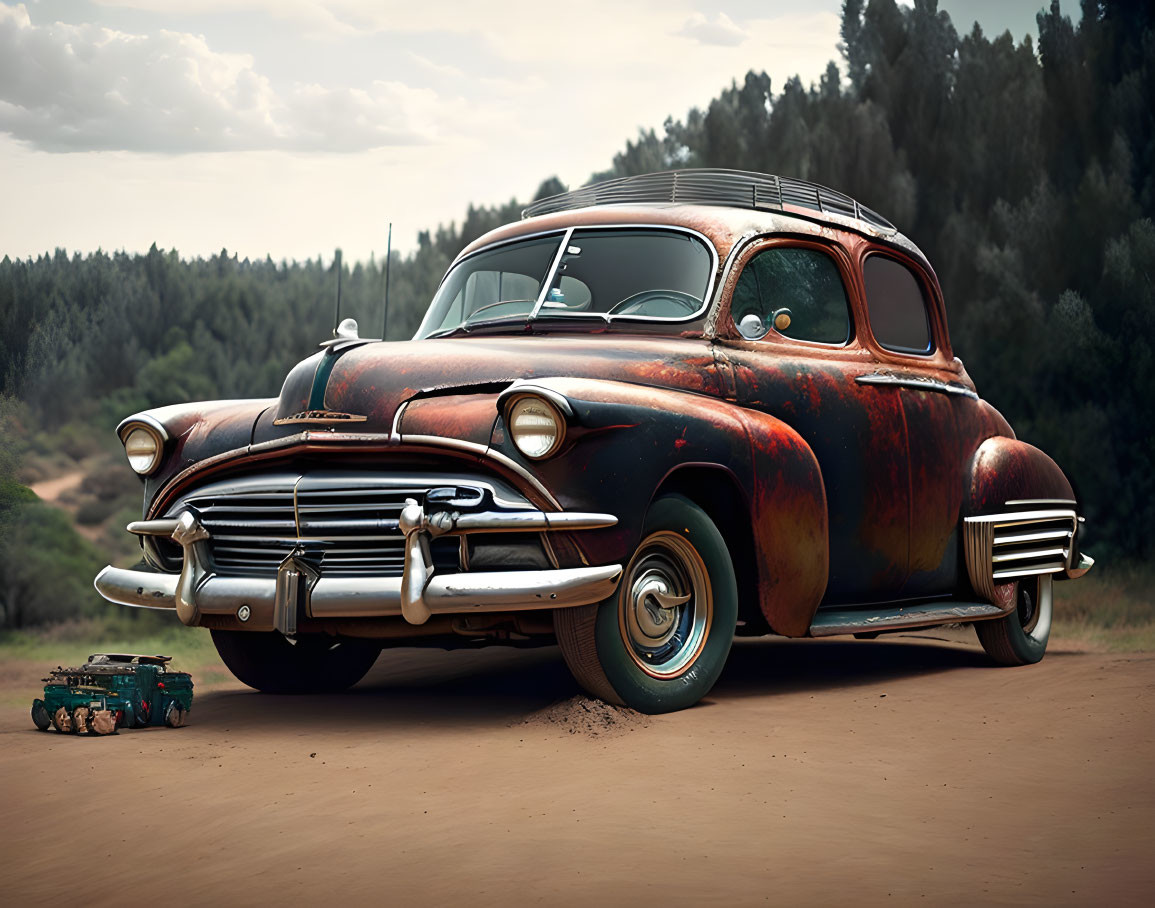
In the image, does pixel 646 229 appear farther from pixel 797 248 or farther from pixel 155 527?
pixel 155 527

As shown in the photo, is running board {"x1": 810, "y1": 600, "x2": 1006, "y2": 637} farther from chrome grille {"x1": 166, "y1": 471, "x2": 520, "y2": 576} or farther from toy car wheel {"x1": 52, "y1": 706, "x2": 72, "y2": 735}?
toy car wheel {"x1": 52, "y1": 706, "x2": 72, "y2": 735}

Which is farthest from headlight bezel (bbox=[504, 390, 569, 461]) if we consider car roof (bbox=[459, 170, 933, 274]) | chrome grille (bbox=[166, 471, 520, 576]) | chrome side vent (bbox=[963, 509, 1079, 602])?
chrome side vent (bbox=[963, 509, 1079, 602])

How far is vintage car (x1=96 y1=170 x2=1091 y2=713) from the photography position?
5.36 meters

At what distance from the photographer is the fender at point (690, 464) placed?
5371 millimetres

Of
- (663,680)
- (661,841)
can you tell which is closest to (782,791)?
(661,841)

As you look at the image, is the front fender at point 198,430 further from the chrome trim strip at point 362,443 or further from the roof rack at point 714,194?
the roof rack at point 714,194

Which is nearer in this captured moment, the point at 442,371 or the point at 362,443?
the point at 362,443

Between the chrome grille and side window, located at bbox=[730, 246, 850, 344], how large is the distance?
1785mm

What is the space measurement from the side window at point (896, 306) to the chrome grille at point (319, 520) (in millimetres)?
2857

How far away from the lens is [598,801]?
4332 mm

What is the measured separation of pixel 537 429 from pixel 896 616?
7.94ft

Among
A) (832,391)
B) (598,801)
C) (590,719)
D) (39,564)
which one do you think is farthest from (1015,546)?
(39,564)

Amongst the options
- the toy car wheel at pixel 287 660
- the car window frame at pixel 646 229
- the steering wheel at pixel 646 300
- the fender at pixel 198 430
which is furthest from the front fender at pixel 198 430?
the steering wheel at pixel 646 300

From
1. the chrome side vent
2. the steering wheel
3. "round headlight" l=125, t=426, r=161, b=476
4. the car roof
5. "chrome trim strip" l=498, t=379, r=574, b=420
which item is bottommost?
the chrome side vent
